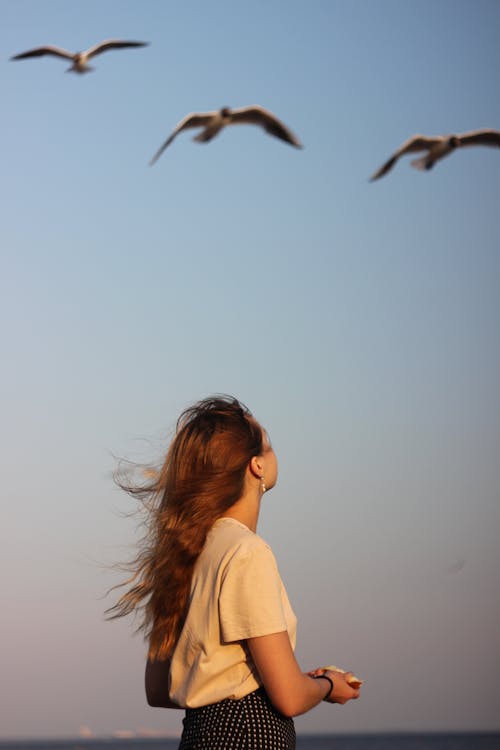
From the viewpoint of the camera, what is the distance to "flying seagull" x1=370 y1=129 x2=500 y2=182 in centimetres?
895

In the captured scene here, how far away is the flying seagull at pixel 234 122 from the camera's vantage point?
368 inches

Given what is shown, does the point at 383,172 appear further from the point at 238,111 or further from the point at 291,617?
the point at 291,617

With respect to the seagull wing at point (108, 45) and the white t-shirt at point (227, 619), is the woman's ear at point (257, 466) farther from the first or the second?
the seagull wing at point (108, 45)

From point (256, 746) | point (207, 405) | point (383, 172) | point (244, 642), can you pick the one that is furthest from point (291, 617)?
point (383, 172)

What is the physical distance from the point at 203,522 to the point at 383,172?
16.9 ft

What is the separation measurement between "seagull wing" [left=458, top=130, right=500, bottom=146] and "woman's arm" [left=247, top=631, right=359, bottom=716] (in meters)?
6.54

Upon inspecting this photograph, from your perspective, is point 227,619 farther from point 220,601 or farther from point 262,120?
point 262,120

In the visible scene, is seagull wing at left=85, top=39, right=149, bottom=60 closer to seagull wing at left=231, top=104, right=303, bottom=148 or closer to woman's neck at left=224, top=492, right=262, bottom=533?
seagull wing at left=231, top=104, right=303, bottom=148

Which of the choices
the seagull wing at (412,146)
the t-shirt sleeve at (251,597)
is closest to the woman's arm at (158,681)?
the t-shirt sleeve at (251,597)

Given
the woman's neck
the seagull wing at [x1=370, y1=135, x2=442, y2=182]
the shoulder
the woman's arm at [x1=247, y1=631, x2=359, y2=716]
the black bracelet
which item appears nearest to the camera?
A: the woman's arm at [x1=247, y1=631, x2=359, y2=716]

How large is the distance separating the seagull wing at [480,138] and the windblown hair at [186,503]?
595cm

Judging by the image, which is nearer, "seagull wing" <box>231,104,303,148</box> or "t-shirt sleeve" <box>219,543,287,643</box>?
"t-shirt sleeve" <box>219,543,287,643</box>

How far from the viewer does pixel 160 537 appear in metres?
3.61

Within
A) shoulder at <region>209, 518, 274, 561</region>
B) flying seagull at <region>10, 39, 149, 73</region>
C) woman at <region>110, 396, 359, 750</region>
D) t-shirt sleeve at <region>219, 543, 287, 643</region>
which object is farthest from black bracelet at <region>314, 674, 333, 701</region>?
flying seagull at <region>10, 39, 149, 73</region>
